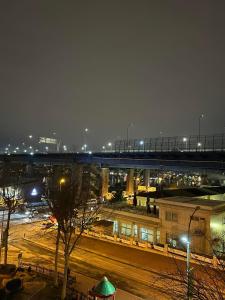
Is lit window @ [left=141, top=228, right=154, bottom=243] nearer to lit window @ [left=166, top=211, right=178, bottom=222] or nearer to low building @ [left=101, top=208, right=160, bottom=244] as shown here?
low building @ [left=101, top=208, right=160, bottom=244]

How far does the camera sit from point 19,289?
834 inches

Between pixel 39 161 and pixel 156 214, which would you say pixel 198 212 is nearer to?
pixel 156 214

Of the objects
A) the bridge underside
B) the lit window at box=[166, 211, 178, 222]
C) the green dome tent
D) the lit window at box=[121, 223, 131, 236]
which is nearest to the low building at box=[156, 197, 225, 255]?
the lit window at box=[166, 211, 178, 222]

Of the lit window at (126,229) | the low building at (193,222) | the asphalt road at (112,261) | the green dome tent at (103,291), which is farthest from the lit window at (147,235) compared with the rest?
the green dome tent at (103,291)

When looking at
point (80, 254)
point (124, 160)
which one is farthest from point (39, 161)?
point (80, 254)

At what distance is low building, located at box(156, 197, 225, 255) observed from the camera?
31.9 m

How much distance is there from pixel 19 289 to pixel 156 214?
2203cm

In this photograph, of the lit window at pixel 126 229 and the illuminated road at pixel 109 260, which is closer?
the illuminated road at pixel 109 260

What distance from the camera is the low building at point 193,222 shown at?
105 ft

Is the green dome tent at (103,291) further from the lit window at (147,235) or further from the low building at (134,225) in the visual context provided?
the lit window at (147,235)

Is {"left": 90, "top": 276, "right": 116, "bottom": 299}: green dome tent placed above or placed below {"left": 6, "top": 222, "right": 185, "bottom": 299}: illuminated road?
above

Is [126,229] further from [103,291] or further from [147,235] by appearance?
[103,291]

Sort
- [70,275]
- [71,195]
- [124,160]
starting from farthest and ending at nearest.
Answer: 1. [124,160]
2. [71,195]
3. [70,275]

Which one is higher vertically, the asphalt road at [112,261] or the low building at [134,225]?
the low building at [134,225]
